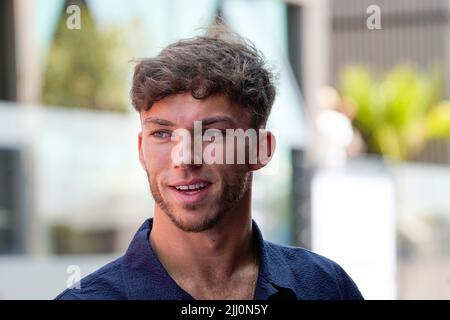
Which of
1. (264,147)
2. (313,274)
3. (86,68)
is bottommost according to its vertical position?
(313,274)

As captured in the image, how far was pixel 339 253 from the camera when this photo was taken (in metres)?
4.87

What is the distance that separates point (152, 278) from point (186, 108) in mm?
274

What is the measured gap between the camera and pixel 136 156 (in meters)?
1.91

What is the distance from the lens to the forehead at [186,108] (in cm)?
150

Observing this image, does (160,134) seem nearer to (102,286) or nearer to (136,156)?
(102,286)

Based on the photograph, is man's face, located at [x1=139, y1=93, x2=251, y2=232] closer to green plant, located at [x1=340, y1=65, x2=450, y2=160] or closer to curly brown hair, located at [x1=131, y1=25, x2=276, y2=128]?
curly brown hair, located at [x1=131, y1=25, x2=276, y2=128]

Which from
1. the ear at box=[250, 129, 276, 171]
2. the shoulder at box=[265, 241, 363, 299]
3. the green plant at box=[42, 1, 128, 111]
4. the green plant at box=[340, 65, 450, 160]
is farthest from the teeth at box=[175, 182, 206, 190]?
the green plant at box=[340, 65, 450, 160]

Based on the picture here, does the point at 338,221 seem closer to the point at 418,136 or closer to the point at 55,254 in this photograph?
the point at 55,254

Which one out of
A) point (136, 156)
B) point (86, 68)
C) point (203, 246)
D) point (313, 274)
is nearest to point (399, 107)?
point (86, 68)

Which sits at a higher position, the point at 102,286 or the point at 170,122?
the point at 170,122

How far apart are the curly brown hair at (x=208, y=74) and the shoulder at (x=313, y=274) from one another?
26 centimetres

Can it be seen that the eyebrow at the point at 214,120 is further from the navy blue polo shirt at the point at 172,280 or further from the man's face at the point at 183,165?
the navy blue polo shirt at the point at 172,280

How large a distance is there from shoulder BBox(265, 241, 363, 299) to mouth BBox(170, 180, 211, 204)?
0.22 meters
